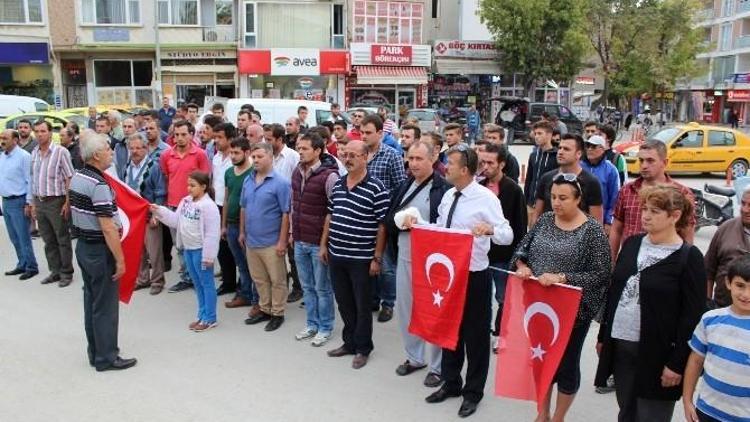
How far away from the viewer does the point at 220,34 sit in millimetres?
30641

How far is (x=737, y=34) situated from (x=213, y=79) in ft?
134

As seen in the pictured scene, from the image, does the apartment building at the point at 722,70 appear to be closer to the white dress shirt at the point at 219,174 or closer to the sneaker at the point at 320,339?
the white dress shirt at the point at 219,174

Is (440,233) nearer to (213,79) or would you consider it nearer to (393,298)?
(393,298)

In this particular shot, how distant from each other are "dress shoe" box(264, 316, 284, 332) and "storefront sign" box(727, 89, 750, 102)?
4861cm

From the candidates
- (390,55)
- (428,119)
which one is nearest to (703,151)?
(428,119)

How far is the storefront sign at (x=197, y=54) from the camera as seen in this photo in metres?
29.8

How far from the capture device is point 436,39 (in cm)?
3534

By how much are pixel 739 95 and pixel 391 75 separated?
29.1 metres

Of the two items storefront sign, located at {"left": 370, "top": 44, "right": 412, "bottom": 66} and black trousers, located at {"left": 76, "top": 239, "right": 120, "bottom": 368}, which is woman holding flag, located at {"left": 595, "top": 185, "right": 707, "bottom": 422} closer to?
black trousers, located at {"left": 76, "top": 239, "right": 120, "bottom": 368}

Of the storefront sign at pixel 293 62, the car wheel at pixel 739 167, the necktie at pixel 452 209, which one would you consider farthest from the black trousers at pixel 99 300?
the storefront sign at pixel 293 62

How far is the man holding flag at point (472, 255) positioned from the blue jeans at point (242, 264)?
251 centimetres

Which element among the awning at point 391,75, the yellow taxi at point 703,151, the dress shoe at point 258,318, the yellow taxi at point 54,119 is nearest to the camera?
the dress shoe at point 258,318

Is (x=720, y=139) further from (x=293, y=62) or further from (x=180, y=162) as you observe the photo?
(x=293, y=62)

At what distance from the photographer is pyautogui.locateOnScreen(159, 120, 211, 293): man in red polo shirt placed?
6906 millimetres
